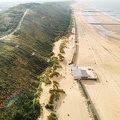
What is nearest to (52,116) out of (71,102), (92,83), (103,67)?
(71,102)

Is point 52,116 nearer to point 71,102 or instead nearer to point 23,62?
point 71,102

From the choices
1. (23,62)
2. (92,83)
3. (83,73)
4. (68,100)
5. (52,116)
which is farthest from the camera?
(23,62)

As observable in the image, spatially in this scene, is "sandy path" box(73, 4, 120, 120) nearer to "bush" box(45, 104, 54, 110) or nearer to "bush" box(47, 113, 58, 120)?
"bush" box(47, 113, 58, 120)

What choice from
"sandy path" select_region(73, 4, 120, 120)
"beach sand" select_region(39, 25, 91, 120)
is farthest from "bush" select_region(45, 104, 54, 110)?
"sandy path" select_region(73, 4, 120, 120)

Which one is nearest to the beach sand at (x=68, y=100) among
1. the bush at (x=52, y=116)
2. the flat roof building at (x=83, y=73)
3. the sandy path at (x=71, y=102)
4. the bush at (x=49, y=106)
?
the sandy path at (x=71, y=102)

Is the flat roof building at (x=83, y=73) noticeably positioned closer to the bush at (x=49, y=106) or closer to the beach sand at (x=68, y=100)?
the beach sand at (x=68, y=100)
